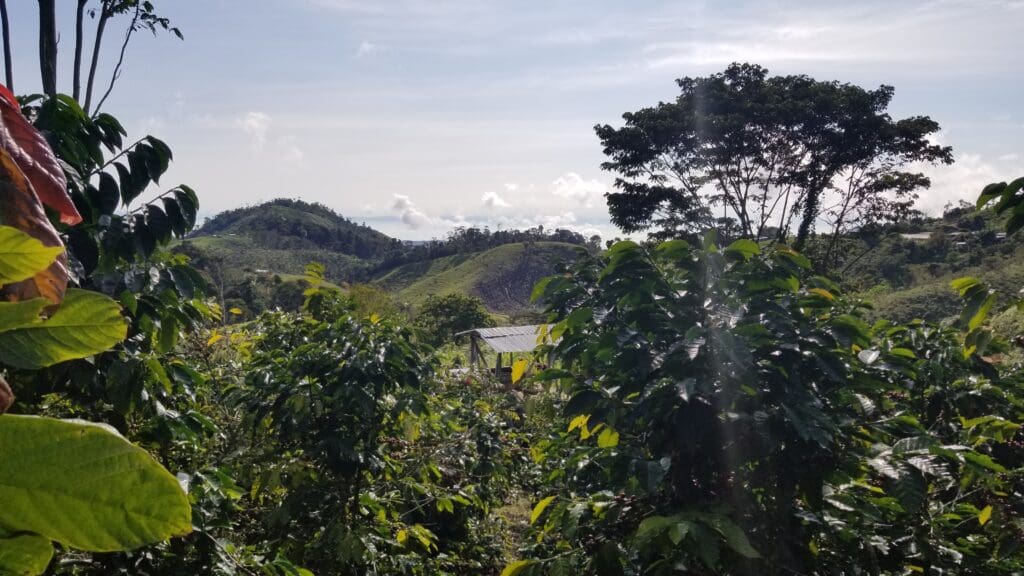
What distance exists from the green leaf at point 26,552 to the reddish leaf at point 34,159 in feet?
0.63

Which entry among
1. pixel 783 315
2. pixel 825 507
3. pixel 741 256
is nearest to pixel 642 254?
pixel 741 256

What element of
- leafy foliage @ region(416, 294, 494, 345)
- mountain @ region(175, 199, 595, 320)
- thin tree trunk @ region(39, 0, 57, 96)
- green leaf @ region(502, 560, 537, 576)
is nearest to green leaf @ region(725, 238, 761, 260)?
green leaf @ region(502, 560, 537, 576)

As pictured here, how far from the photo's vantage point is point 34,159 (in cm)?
40

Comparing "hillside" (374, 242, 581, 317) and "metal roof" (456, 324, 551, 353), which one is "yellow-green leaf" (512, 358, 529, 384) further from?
"hillside" (374, 242, 581, 317)

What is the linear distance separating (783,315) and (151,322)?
2013 mm

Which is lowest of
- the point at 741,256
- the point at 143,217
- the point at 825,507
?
the point at 825,507

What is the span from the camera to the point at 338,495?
11.5 ft

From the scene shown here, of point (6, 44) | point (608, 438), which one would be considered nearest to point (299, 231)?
point (6, 44)

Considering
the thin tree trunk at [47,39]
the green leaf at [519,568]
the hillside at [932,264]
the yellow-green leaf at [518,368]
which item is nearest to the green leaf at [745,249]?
the yellow-green leaf at [518,368]

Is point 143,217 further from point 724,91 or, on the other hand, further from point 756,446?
point 724,91

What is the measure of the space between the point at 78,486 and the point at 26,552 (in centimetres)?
5

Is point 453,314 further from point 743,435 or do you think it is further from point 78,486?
point 78,486

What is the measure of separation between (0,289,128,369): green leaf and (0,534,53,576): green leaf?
0.24ft

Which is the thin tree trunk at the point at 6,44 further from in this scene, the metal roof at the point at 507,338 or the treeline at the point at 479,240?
the treeline at the point at 479,240
